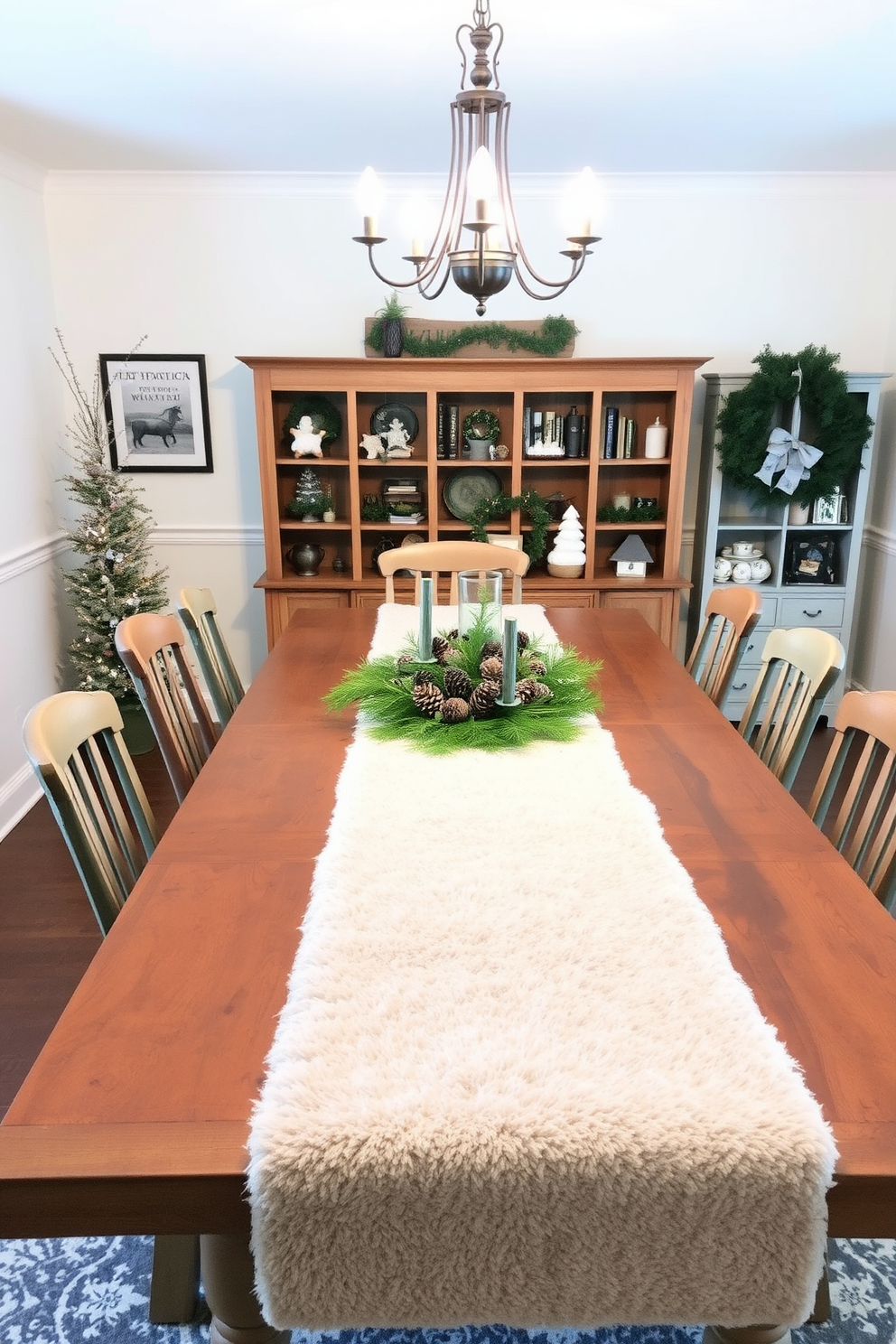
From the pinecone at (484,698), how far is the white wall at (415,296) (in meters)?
2.81

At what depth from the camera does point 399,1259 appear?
85 cm

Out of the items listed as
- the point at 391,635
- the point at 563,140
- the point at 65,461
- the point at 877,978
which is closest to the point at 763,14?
the point at 563,140

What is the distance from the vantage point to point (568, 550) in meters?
4.25

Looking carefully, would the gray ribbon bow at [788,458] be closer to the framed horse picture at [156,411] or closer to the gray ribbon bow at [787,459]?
the gray ribbon bow at [787,459]

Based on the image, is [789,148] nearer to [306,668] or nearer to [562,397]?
[562,397]

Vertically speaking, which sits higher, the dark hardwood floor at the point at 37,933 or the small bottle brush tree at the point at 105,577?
the small bottle brush tree at the point at 105,577

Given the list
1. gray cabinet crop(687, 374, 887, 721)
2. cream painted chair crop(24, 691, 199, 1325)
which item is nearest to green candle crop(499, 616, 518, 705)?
cream painted chair crop(24, 691, 199, 1325)

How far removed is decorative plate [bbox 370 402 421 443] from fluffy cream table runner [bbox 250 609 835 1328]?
3.59 meters

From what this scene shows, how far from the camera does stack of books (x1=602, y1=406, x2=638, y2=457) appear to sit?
13.6 feet

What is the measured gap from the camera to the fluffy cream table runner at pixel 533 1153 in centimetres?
85

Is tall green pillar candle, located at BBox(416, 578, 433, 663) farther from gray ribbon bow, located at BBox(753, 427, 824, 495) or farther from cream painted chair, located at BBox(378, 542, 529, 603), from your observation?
gray ribbon bow, located at BBox(753, 427, 824, 495)

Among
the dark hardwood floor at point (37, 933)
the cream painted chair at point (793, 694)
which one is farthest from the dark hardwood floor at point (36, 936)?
the cream painted chair at point (793, 694)

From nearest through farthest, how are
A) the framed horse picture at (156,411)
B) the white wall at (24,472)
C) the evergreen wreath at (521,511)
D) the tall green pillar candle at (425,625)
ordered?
the tall green pillar candle at (425,625)
the white wall at (24,472)
the evergreen wreath at (521,511)
the framed horse picture at (156,411)

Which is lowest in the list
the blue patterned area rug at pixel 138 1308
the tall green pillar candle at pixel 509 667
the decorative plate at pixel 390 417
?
the blue patterned area rug at pixel 138 1308
